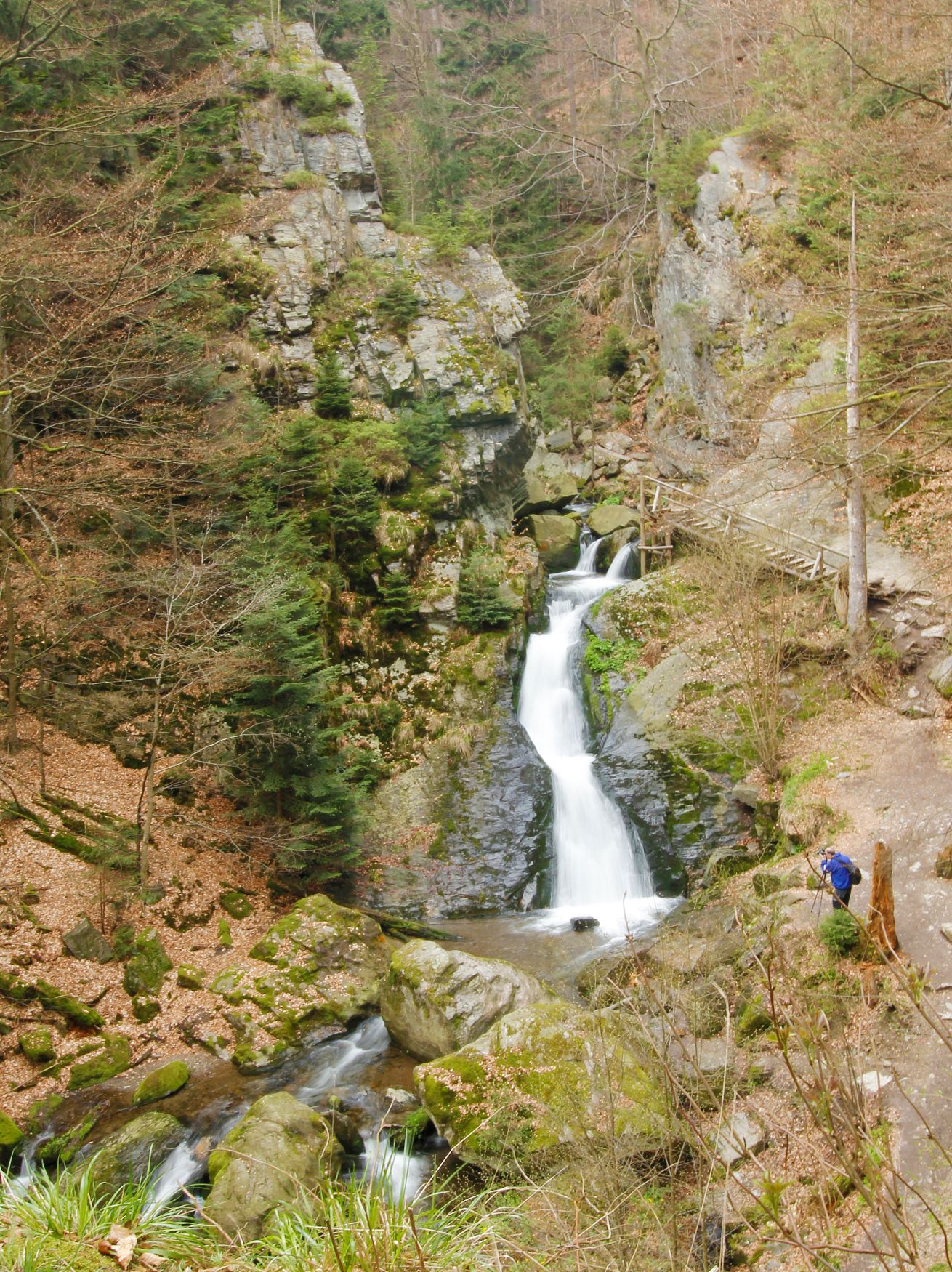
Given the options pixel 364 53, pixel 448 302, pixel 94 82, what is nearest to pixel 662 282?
pixel 448 302

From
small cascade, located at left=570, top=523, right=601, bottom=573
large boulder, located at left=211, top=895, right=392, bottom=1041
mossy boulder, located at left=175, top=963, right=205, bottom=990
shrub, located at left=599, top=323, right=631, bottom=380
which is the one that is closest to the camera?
large boulder, located at left=211, top=895, right=392, bottom=1041

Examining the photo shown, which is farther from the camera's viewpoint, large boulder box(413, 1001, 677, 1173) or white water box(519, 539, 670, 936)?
white water box(519, 539, 670, 936)

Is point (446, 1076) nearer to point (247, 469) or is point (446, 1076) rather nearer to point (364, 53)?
point (247, 469)

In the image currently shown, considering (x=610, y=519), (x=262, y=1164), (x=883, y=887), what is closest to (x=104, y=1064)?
(x=262, y=1164)

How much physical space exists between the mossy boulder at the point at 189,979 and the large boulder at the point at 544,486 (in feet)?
50.9

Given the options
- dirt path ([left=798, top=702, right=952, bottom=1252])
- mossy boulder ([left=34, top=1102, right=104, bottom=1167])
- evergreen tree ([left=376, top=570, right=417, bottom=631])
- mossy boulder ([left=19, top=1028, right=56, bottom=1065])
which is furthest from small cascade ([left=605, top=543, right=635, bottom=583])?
mossy boulder ([left=34, top=1102, right=104, bottom=1167])

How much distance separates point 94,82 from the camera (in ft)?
60.2

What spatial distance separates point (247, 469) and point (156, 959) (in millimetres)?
9390

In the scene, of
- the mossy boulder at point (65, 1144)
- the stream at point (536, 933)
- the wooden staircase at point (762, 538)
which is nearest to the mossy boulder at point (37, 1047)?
the stream at point (536, 933)

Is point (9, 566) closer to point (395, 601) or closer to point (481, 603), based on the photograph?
point (395, 601)

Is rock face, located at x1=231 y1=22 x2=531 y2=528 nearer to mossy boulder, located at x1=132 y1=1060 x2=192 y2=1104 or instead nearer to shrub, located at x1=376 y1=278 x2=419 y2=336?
shrub, located at x1=376 y1=278 x2=419 y2=336

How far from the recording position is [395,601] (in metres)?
17.2

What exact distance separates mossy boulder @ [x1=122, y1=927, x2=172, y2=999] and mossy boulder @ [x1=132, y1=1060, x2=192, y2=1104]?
48.1 inches

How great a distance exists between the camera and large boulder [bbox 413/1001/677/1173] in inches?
253
